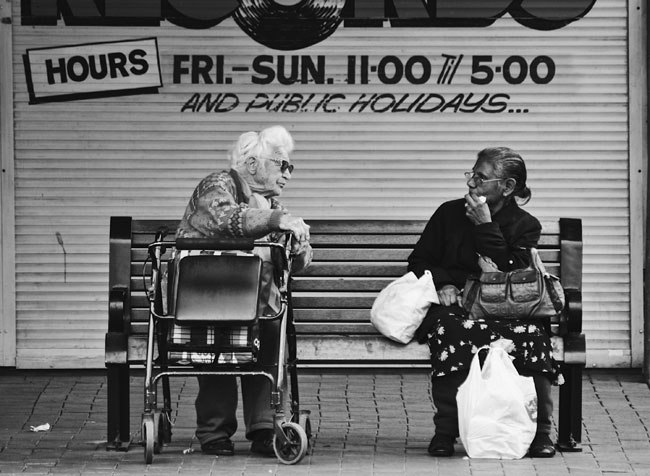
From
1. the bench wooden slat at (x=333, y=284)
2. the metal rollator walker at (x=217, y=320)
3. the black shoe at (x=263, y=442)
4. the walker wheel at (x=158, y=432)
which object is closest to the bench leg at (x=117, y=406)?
the walker wheel at (x=158, y=432)

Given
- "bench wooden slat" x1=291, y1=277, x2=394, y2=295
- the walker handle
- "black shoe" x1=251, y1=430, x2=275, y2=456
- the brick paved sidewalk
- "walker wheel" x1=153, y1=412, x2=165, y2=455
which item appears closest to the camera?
the walker handle

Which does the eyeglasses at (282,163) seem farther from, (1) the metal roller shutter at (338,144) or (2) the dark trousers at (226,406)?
(1) the metal roller shutter at (338,144)

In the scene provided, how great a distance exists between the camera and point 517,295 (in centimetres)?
695

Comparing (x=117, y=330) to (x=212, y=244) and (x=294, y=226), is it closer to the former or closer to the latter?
(x=212, y=244)

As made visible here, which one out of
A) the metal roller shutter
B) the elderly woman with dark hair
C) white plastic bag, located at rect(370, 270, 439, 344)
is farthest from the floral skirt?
the metal roller shutter

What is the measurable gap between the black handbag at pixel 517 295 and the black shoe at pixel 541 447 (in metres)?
0.57

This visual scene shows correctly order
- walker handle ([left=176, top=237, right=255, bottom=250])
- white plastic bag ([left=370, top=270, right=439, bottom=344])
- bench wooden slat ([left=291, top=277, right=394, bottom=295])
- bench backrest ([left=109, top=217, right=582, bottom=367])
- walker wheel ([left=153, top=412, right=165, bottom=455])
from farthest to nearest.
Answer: bench wooden slat ([left=291, top=277, right=394, bottom=295])
bench backrest ([left=109, top=217, right=582, bottom=367])
white plastic bag ([left=370, top=270, right=439, bottom=344])
walker wheel ([left=153, top=412, right=165, bottom=455])
walker handle ([left=176, top=237, right=255, bottom=250])

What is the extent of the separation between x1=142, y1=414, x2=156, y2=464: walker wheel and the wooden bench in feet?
1.42

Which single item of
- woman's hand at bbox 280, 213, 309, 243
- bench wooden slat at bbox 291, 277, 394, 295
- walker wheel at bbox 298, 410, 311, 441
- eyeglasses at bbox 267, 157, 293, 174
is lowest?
walker wheel at bbox 298, 410, 311, 441

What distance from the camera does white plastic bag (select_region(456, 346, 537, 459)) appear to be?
681cm

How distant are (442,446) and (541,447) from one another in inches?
18.1

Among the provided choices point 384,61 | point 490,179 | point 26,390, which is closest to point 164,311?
point 490,179

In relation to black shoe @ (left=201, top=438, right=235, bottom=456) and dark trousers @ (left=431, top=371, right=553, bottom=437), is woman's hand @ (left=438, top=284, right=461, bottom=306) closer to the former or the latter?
dark trousers @ (left=431, top=371, right=553, bottom=437)

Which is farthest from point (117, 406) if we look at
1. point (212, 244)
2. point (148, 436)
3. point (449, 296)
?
point (449, 296)
